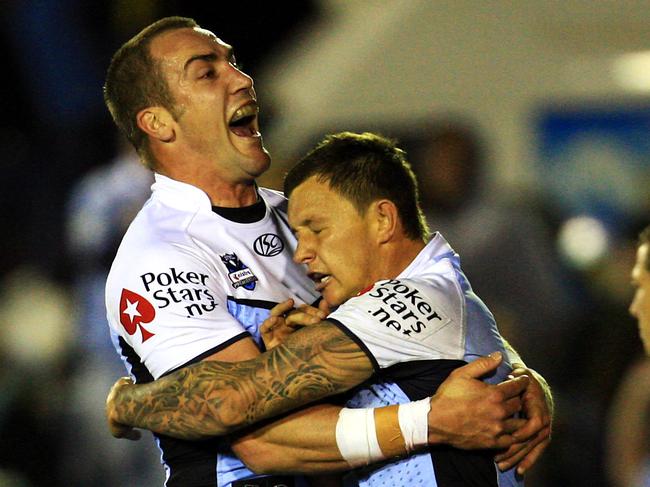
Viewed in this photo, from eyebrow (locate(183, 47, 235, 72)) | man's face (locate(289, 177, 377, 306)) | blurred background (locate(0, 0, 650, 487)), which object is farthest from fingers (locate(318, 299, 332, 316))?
blurred background (locate(0, 0, 650, 487))

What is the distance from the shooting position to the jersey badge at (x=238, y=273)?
380cm

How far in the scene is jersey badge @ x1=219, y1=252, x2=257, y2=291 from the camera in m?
3.80

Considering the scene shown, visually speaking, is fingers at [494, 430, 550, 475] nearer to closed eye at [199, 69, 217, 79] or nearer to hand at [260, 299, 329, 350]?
hand at [260, 299, 329, 350]

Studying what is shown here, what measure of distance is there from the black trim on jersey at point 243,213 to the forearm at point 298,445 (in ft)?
2.52

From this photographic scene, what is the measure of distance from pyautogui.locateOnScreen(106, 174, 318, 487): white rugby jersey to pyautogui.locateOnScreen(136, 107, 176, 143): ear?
0.16 meters

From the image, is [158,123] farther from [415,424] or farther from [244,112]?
[415,424]

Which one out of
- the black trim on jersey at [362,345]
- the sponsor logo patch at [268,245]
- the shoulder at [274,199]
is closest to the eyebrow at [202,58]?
the shoulder at [274,199]

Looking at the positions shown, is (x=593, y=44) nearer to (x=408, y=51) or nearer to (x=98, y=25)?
(x=408, y=51)

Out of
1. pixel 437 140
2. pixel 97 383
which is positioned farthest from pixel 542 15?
pixel 97 383

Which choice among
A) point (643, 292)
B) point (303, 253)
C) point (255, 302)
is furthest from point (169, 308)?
point (643, 292)

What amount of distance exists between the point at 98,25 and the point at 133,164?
1.83 meters

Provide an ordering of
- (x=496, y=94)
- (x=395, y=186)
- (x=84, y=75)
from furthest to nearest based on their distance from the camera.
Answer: (x=496, y=94), (x=84, y=75), (x=395, y=186)

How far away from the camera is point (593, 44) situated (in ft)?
31.0

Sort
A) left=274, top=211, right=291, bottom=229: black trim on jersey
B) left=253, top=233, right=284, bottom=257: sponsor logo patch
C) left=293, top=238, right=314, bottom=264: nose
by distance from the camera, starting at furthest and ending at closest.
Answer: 1. left=274, top=211, right=291, bottom=229: black trim on jersey
2. left=253, top=233, right=284, bottom=257: sponsor logo patch
3. left=293, top=238, right=314, bottom=264: nose
